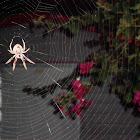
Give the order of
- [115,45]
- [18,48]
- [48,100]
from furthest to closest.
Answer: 1. [18,48]
2. [48,100]
3. [115,45]

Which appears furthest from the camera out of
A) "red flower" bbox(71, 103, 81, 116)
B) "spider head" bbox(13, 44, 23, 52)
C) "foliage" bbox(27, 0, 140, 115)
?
"spider head" bbox(13, 44, 23, 52)

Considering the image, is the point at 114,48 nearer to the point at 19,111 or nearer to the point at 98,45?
the point at 98,45

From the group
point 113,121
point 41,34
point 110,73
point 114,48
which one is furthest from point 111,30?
point 113,121

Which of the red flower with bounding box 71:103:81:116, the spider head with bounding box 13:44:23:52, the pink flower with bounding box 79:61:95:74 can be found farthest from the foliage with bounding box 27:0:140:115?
the spider head with bounding box 13:44:23:52

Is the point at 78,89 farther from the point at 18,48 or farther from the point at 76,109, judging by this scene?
the point at 18,48

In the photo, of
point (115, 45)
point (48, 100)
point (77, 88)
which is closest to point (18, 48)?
point (48, 100)

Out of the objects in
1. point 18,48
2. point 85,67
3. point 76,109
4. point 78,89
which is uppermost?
point 18,48

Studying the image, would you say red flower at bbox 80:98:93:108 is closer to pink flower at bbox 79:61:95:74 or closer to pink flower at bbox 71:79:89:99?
pink flower at bbox 71:79:89:99

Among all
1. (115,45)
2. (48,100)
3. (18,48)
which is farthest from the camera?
(18,48)

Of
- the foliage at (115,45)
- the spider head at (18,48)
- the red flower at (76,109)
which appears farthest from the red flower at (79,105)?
the spider head at (18,48)
